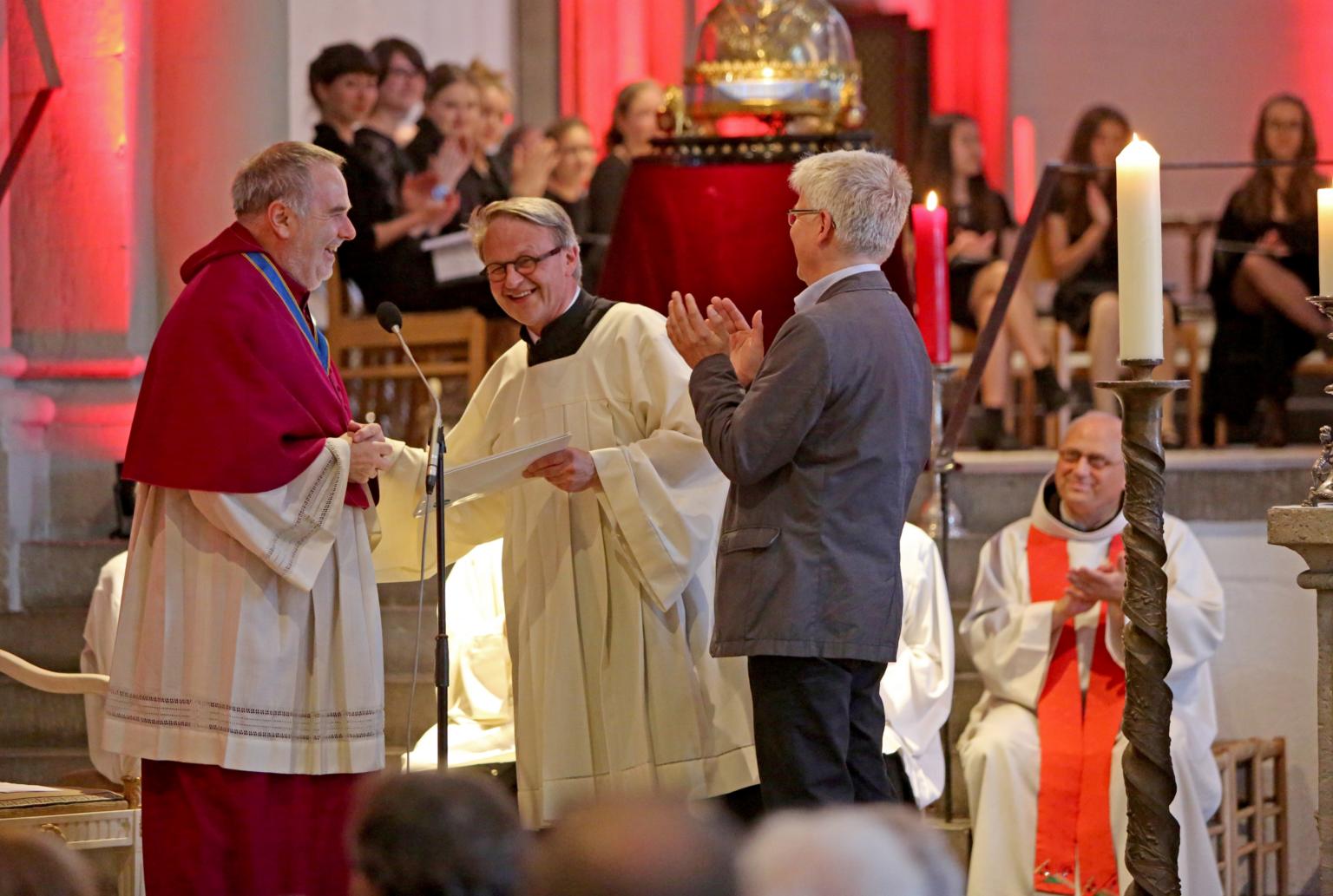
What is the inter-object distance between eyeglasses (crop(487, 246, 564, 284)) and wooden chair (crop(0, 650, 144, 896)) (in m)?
1.39

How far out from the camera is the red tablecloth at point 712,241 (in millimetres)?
6109

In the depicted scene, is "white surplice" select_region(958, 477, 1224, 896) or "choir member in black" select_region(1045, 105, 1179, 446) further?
"choir member in black" select_region(1045, 105, 1179, 446)

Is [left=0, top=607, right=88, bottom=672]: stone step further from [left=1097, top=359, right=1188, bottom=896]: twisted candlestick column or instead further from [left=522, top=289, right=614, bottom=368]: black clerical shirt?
[left=1097, top=359, right=1188, bottom=896]: twisted candlestick column

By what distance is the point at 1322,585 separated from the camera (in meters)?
3.38

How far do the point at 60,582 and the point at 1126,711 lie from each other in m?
4.43

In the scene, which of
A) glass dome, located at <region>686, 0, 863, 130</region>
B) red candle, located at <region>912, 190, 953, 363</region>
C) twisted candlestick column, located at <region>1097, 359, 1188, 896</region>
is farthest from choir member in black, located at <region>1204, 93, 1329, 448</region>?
twisted candlestick column, located at <region>1097, 359, 1188, 896</region>

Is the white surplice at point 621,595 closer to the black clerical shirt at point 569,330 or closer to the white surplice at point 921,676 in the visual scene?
the black clerical shirt at point 569,330

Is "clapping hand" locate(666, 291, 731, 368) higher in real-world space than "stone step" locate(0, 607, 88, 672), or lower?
higher

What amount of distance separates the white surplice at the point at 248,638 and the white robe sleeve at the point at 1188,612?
2456 millimetres

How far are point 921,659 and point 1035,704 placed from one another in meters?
0.44

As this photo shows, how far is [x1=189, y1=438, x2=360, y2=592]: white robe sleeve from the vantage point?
149 inches

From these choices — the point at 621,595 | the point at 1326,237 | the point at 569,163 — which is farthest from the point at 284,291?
the point at 569,163

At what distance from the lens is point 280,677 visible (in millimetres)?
3854

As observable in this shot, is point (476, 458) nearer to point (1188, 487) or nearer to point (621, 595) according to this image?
point (621, 595)
